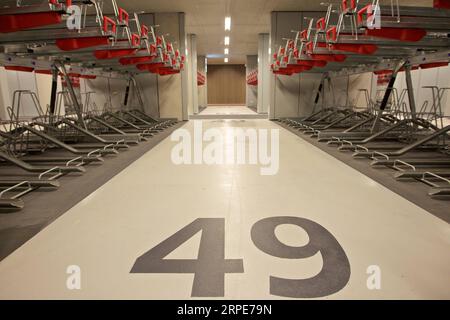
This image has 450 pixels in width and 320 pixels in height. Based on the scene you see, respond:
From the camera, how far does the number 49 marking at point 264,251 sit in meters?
1.39

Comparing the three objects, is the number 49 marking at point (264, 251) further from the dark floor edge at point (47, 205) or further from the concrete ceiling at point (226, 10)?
the concrete ceiling at point (226, 10)

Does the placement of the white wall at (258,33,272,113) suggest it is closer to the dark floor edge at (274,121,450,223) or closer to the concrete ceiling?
the concrete ceiling

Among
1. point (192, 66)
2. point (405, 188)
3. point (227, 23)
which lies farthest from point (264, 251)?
point (192, 66)

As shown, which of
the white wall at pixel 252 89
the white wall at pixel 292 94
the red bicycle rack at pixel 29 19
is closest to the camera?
the red bicycle rack at pixel 29 19

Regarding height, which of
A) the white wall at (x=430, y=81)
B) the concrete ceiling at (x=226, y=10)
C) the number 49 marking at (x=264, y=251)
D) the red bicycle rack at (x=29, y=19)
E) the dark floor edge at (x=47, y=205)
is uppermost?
the concrete ceiling at (x=226, y=10)

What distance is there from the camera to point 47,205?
2.36 m

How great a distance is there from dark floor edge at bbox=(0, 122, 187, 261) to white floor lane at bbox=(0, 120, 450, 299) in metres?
0.07

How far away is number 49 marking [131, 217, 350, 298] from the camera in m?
1.39

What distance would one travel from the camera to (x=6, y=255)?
166cm

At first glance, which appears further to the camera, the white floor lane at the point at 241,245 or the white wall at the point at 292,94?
the white wall at the point at 292,94

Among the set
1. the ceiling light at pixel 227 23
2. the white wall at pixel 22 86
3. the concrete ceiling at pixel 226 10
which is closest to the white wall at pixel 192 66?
the concrete ceiling at pixel 226 10

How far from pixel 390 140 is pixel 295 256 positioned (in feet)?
15.0

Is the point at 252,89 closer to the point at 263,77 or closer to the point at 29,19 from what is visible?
the point at 263,77
